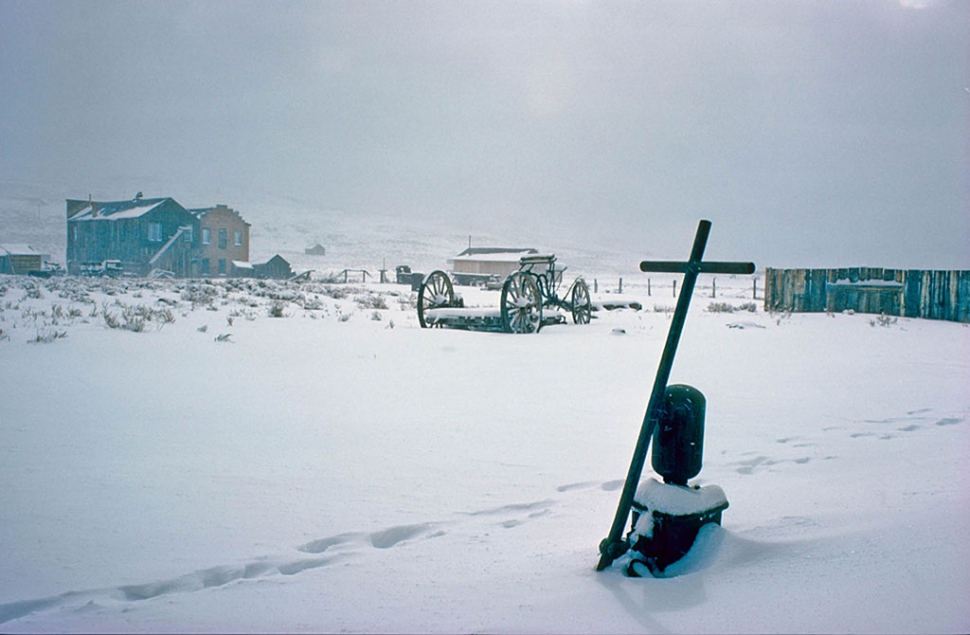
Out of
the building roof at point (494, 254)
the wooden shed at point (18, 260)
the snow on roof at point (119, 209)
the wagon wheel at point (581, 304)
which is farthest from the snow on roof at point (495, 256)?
the wagon wheel at point (581, 304)

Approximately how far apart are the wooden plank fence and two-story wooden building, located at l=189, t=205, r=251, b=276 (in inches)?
1675

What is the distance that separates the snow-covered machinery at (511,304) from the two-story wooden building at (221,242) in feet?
136

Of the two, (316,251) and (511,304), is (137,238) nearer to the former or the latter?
(316,251)

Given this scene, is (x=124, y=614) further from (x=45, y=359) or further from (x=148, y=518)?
(x=45, y=359)

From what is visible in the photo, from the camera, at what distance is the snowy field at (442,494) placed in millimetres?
2000

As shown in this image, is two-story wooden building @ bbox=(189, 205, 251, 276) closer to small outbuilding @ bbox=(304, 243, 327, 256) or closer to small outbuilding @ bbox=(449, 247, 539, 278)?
small outbuilding @ bbox=(449, 247, 539, 278)

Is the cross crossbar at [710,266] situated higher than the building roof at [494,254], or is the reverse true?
the building roof at [494,254]

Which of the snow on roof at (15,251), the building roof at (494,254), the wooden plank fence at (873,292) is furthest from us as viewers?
the building roof at (494,254)

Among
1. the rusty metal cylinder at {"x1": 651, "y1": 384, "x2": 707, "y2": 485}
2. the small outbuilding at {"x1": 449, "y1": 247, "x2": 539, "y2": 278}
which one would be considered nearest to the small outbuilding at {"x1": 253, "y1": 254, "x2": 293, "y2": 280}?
the small outbuilding at {"x1": 449, "y1": 247, "x2": 539, "y2": 278}

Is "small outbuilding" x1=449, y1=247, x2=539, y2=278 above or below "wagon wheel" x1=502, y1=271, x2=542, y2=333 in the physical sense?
above

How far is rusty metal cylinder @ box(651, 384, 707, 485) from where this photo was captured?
2393 mm

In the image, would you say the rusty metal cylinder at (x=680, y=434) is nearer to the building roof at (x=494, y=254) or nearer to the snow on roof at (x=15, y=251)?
the building roof at (x=494, y=254)

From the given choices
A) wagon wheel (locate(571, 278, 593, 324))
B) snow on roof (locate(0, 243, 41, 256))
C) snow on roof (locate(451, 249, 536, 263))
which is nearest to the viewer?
wagon wheel (locate(571, 278, 593, 324))

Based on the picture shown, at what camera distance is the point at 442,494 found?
346 cm
